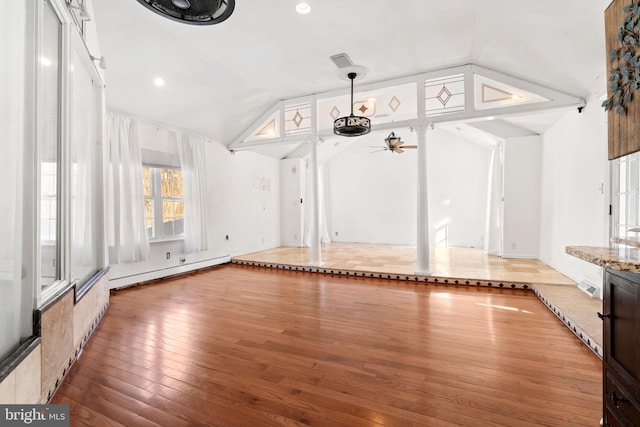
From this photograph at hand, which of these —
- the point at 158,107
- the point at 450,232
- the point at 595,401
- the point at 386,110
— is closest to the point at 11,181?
the point at 595,401

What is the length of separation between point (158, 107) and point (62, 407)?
452 centimetres

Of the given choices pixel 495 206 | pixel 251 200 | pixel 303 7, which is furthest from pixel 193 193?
pixel 495 206

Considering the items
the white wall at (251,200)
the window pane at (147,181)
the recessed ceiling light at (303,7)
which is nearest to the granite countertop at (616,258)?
the recessed ceiling light at (303,7)

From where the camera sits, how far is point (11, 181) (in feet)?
4.89

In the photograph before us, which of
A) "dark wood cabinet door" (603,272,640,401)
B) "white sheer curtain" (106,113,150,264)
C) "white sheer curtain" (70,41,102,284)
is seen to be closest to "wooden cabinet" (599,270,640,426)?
"dark wood cabinet door" (603,272,640,401)

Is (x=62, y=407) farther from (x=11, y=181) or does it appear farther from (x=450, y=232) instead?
(x=450, y=232)

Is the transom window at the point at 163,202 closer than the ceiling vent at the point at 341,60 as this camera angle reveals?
No

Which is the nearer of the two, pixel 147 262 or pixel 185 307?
pixel 185 307

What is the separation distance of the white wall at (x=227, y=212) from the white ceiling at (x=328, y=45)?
1.13 m

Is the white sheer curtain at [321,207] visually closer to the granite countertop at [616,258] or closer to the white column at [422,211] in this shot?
the white column at [422,211]

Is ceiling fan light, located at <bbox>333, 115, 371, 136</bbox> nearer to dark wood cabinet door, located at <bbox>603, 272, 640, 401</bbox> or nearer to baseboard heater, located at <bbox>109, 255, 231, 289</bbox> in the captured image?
dark wood cabinet door, located at <bbox>603, 272, 640, 401</bbox>

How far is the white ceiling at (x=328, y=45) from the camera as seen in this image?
318 centimetres

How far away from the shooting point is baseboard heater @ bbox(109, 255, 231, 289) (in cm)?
454

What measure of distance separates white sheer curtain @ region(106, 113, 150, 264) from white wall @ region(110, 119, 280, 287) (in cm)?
33
